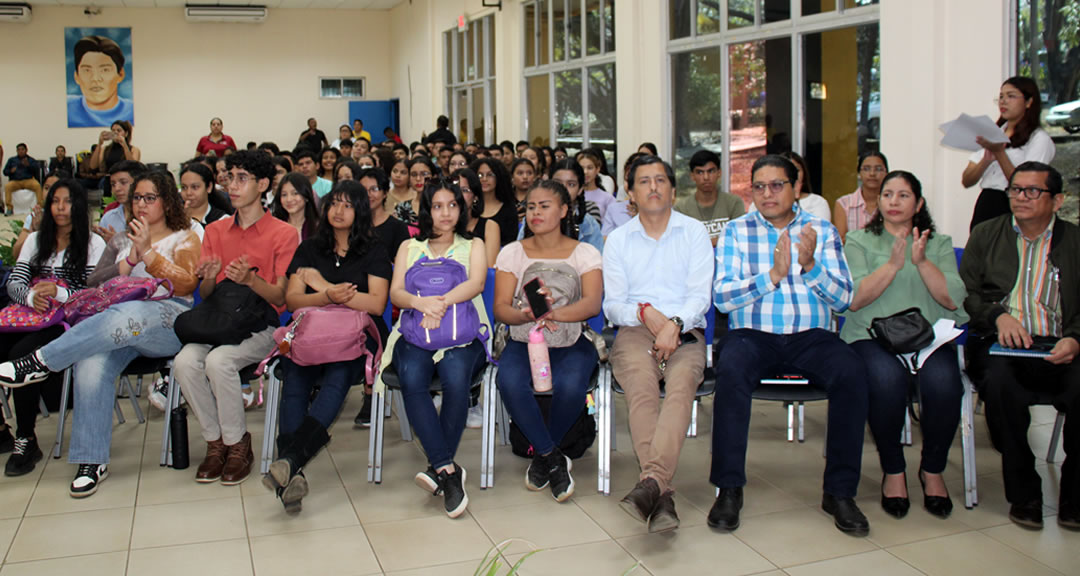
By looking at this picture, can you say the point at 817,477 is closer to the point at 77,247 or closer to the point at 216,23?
the point at 77,247

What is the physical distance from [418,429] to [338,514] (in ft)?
1.36

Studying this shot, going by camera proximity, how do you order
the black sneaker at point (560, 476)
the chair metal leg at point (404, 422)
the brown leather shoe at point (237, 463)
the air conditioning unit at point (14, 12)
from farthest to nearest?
the air conditioning unit at point (14, 12), the chair metal leg at point (404, 422), the brown leather shoe at point (237, 463), the black sneaker at point (560, 476)

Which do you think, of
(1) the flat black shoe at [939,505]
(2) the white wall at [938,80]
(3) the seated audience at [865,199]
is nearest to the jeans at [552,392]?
(1) the flat black shoe at [939,505]

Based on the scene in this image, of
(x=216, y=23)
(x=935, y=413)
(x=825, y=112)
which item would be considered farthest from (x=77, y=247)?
(x=216, y=23)

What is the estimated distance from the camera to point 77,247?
13.3 feet

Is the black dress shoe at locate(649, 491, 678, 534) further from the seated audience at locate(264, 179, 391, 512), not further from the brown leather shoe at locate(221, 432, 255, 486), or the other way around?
the brown leather shoe at locate(221, 432, 255, 486)

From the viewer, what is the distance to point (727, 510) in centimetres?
309

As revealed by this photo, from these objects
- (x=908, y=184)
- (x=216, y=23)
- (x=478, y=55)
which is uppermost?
(x=216, y=23)

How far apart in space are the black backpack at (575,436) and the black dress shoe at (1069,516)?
67.3 inches

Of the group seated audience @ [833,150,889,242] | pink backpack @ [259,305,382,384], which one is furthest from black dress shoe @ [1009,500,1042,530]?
pink backpack @ [259,305,382,384]

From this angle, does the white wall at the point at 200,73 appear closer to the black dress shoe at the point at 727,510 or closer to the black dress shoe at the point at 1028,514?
the black dress shoe at the point at 727,510

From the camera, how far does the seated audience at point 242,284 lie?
3.62m

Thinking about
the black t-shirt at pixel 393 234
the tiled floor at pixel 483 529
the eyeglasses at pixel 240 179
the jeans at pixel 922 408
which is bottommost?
the tiled floor at pixel 483 529

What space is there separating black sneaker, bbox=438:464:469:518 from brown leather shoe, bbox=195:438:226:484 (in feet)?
3.18
